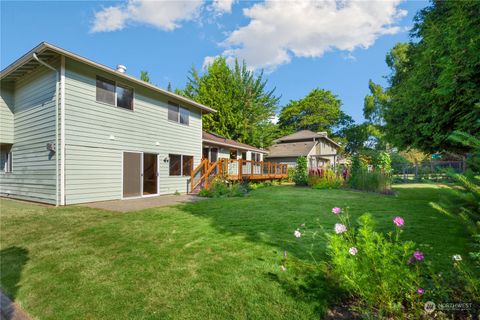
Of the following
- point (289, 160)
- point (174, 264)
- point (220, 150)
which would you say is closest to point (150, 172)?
point (220, 150)

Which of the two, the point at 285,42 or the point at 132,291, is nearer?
the point at 132,291

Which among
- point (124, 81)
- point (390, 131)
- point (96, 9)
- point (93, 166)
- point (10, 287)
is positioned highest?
point (96, 9)

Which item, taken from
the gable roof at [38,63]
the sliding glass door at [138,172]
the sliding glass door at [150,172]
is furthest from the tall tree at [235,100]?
the gable roof at [38,63]

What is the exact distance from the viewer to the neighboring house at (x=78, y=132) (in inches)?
287

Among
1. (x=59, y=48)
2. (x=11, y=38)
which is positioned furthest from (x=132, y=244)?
(x=11, y=38)

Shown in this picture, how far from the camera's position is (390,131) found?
7707 millimetres

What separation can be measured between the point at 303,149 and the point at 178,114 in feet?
53.3

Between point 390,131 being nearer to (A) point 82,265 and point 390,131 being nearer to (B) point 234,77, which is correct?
(A) point 82,265

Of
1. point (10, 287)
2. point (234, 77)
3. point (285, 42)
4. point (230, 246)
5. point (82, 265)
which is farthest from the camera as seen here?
point (234, 77)

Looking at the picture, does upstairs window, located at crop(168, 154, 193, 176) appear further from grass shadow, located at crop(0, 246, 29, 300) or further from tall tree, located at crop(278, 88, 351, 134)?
tall tree, located at crop(278, 88, 351, 134)

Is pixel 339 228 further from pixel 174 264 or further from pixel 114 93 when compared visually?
pixel 114 93

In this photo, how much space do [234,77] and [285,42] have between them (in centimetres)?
1050

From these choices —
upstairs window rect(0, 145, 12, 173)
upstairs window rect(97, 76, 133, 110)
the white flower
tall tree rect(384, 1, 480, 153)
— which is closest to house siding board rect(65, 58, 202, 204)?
upstairs window rect(97, 76, 133, 110)

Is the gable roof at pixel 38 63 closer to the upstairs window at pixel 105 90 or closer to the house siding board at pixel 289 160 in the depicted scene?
the upstairs window at pixel 105 90
